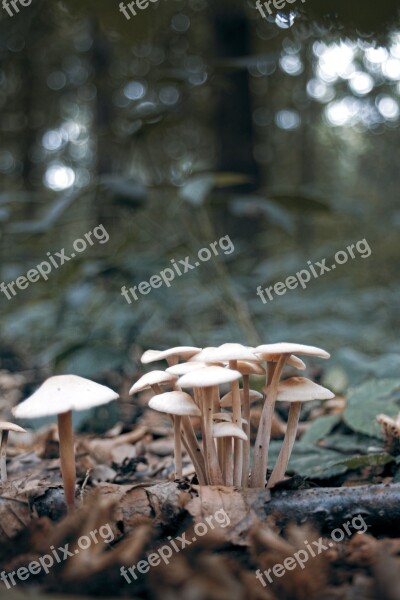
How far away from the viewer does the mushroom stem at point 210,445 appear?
5.16 feet

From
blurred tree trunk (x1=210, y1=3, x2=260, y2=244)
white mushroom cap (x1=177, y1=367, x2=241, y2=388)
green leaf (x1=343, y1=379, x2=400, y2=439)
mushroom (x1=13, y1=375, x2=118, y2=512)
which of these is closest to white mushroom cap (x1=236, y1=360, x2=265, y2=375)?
white mushroom cap (x1=177, y1=367, x2=241, y2=388)

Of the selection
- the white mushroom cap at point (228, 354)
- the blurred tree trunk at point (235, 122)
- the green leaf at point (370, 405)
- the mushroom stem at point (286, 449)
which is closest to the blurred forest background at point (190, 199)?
the blurred tree trunk at point (235, 122)

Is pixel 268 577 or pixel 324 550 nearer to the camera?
pixel 268 577

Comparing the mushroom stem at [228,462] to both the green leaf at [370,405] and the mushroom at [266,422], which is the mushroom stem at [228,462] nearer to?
the mushroom at [266,422]

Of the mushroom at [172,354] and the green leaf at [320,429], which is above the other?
the mushroom at [172,354]

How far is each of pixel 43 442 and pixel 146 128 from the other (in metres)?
1.91

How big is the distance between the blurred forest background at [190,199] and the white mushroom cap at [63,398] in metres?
0.82

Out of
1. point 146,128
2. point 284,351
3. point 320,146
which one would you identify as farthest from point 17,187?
point 284,351

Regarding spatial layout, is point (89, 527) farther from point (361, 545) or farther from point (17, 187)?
point (17, 187)

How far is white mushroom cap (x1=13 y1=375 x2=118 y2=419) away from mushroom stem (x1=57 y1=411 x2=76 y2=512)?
9 centimetres

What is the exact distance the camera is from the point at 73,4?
102 centimetres

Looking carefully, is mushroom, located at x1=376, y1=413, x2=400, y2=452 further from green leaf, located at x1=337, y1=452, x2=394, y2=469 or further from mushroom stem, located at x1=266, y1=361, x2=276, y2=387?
mushroom stem, located at x1=266, y1=361, x2=276, y2=387

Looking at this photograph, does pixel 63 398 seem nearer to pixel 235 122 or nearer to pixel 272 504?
pixel 272 504

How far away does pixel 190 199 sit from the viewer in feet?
9.91
